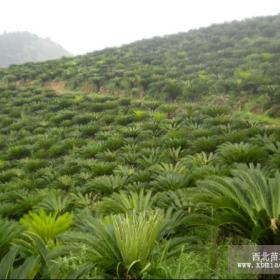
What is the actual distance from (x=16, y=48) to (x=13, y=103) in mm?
72830

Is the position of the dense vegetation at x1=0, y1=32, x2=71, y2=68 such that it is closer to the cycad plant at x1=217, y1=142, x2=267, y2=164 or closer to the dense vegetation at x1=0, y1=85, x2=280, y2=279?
the dense vegetation at x1=0, y1=85, x2=280, y2=279

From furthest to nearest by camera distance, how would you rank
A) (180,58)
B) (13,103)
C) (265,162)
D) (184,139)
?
1. (180,58)
2. (13,103)
3. (184,139)
4. (265,162)

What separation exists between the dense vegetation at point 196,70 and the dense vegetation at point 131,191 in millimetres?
2063

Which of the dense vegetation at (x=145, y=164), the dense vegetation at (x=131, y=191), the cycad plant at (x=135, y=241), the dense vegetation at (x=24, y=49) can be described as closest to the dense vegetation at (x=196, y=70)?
the dense vegetation at (x=145, y=164)

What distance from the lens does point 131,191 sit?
Result: 152 inches

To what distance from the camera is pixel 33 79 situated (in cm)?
2023

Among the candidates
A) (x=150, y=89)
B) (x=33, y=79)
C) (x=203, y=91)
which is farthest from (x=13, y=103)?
(x=203, y=91)

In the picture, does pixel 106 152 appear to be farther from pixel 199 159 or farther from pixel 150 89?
pixel 150 89

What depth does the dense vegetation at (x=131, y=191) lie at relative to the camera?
212 cm

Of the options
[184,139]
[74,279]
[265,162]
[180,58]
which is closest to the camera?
[74,279]

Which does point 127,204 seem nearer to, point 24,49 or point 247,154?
point 247,154

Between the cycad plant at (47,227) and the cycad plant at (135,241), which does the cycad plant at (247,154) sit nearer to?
the cycad plant at (135,241)

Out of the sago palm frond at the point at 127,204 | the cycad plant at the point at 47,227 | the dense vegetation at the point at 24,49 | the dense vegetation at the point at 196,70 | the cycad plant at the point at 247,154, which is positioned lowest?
the cycad plant at the point at 47,227

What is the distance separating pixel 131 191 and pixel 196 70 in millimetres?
13082
